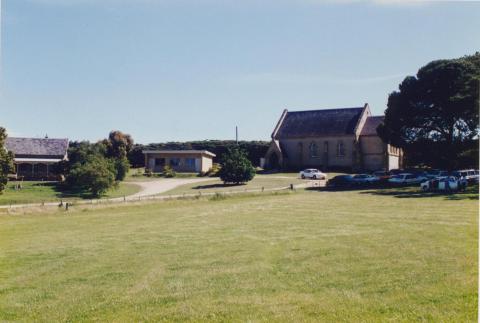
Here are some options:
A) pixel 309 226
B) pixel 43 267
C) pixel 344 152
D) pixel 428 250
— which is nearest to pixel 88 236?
pixel 43 267

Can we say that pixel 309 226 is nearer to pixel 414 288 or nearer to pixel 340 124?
pixel 414 288

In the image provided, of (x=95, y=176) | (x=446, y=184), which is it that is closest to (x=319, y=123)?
(x=446, y=184)

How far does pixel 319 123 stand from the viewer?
7131 centimetres

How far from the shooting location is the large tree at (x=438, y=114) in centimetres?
4031

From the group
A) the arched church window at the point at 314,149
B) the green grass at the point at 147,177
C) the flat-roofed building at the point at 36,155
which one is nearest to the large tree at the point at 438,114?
the arched church window at the point at 314,149

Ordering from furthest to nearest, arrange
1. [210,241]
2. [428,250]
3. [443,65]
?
[443,65] < [210,241] < [428,250]

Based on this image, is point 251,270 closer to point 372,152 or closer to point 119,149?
point 119,149

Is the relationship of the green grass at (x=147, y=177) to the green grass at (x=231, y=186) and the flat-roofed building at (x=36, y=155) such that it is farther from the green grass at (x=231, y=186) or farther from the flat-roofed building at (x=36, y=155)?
the flat-roofed building at (x=36, y=155)

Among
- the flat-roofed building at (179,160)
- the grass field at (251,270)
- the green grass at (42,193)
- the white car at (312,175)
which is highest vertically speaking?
the flat-roofed building at (179,160)

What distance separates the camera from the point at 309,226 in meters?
19.4

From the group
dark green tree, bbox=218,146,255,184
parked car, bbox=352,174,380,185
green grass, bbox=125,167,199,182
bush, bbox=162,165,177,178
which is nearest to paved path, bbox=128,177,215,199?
bush, bbox=162,165,177,178

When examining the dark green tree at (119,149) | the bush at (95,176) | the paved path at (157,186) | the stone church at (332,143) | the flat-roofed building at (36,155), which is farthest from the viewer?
the stone church at (332,143)

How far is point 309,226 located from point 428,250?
6810mm

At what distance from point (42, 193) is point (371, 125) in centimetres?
4662
